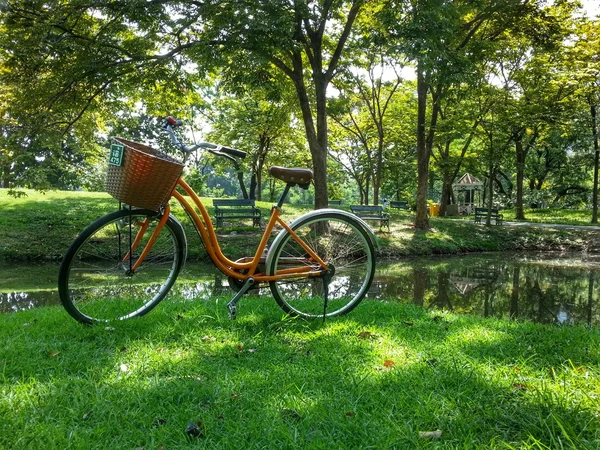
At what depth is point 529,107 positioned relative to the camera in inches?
616

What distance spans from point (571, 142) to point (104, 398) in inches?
1333

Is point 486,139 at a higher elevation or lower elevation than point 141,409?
higher

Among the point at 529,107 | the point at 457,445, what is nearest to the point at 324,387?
the point at 457,445

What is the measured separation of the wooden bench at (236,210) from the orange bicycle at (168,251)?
9291 mm

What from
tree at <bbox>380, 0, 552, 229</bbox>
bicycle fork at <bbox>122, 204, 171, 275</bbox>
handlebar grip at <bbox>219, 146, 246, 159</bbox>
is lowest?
bicycle fork at <bbox>122, 204, 171, 275</bbox>

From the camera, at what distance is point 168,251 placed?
3338 mm

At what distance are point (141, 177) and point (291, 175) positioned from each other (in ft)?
3.76

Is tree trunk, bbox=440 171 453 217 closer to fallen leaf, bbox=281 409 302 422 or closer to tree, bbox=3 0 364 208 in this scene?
tree, bbox=3 0 364 208

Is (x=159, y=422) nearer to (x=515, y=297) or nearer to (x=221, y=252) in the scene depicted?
(x=221, y=252)

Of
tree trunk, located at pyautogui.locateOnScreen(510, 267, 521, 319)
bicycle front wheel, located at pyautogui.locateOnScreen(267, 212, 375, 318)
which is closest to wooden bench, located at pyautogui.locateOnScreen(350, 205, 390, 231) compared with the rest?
tree trunk, located at pyautogui.locateOnScreen(510, 267, 521, 319)

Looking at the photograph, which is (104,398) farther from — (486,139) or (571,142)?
(571,142)

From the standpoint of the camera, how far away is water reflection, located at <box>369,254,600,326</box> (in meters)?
6.06

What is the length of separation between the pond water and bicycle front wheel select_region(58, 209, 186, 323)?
1.68 meters

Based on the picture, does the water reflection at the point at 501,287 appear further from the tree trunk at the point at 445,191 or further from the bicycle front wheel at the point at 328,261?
the tree trunk at the point at 445,191
